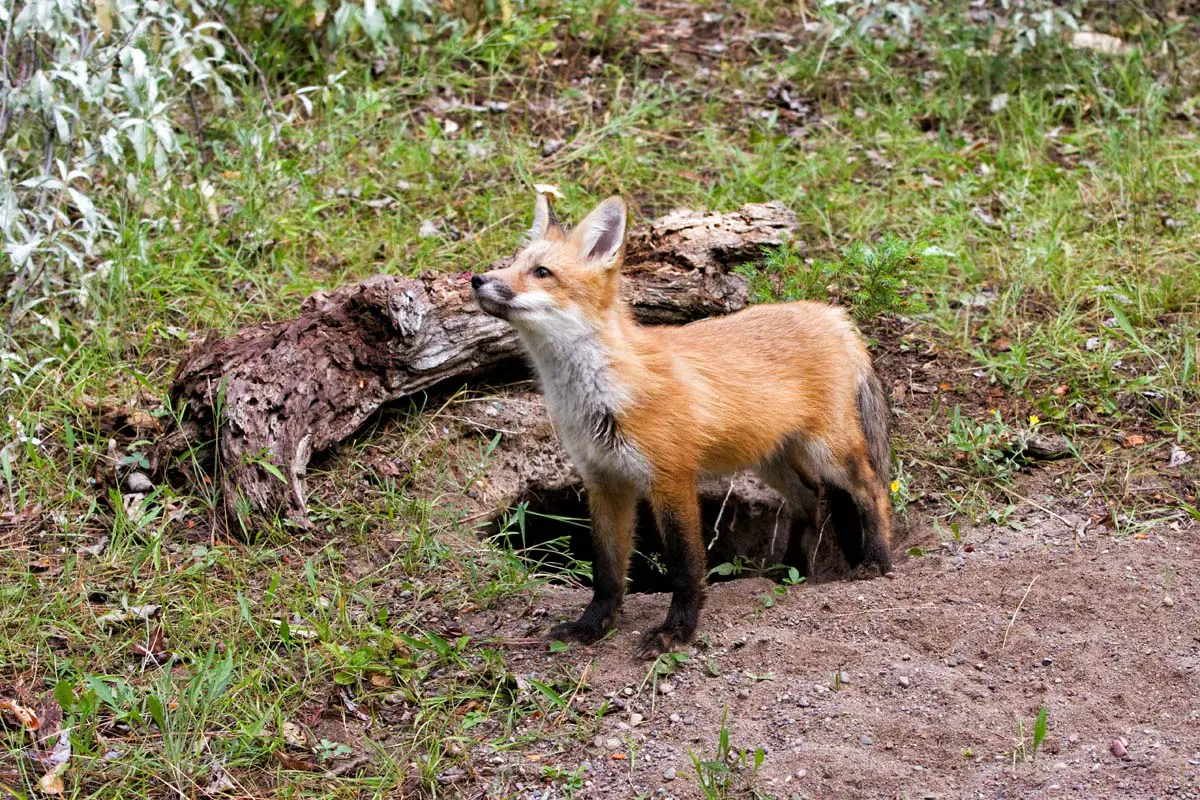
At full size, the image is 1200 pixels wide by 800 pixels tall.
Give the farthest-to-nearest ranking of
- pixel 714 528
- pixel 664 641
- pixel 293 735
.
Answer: pixel 714 528, pixel 664 641, pixel 293 735

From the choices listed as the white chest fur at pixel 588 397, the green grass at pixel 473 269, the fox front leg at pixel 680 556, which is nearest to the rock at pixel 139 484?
the green grass at pixel 473 269

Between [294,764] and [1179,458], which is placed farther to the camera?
[1179,458]

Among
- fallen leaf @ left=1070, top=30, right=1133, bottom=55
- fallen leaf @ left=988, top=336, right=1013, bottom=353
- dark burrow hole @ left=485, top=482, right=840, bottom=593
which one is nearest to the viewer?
dark burrow hole @ left=485, top=482, right=840, bottom=593

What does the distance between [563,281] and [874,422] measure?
182 centimetres

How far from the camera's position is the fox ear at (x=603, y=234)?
480 centimetres

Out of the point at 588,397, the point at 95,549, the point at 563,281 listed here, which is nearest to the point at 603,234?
the point at 563,281

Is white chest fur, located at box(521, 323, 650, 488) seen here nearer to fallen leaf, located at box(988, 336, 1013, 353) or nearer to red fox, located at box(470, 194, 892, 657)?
red fox, located at box(470, 194, 892, 657)

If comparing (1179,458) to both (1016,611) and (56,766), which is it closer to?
(1016,611)

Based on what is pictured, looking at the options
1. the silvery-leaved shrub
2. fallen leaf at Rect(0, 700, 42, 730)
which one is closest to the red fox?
fallen leaf at Rect(0, 700, 42, 730)

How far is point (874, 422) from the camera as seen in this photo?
18.5 ft

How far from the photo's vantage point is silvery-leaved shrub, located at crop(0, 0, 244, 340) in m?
6.11

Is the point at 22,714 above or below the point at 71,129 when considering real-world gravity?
below

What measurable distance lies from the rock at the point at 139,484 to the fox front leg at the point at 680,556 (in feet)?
8.18

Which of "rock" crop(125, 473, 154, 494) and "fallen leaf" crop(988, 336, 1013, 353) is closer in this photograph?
"rock" crop(125, 473, 154, 494)
